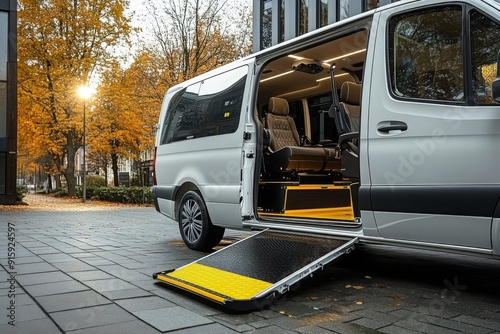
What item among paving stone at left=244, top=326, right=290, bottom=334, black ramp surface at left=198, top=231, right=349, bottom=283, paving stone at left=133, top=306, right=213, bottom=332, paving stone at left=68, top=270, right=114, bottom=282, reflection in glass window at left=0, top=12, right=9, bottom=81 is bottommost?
paving stone at left=244, top=326, right=290, bottom=334

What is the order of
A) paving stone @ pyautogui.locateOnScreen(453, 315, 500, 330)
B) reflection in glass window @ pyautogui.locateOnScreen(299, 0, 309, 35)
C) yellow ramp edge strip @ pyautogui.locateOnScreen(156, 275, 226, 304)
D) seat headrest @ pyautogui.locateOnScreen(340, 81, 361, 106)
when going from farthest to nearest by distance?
reflection in glass window @ pyautogui.locateOnScreen(299, 0, 309, 35) → seat headrest @ pyautogui.locateOnScreen(340, 81, 361, 106) → yellow ramp edge strip @ pyautogui.locateOnScreen(156, 275, 226, 304) → paving stone @ pyautogui.locateOnScreen(453, 315, 500, 330)

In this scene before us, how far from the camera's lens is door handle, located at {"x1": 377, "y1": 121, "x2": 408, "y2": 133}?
4.05 m

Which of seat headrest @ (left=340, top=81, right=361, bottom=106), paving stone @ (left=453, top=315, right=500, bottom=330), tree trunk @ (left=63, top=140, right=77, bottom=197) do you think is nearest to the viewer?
paving stone @ (left=453, top=315, right=500, bottom=330)

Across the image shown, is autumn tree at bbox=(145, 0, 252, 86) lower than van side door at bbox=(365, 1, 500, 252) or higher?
higher

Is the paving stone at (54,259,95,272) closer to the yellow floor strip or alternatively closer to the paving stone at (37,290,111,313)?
the paving stone at (37,290,111,313)

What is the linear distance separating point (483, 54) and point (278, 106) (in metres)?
4.17

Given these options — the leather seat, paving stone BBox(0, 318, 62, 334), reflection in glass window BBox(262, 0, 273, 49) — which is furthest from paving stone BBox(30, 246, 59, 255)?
reflection in glass window BBox(262, 0, 273, 49)

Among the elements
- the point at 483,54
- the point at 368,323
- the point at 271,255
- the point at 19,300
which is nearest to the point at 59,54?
the point at 19,300

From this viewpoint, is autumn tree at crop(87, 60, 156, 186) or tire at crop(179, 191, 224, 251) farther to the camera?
autumn tree at crop(87, 60, 156, 186)

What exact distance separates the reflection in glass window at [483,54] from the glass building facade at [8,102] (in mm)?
18102

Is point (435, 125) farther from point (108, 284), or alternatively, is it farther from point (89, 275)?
point (89, 275)

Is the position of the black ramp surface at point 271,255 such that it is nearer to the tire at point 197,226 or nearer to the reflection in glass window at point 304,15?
A: the tire at point 197,226

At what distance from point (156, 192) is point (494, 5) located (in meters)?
5.48

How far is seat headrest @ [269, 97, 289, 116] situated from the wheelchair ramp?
2.91 m
